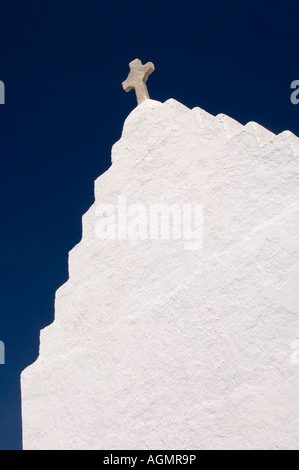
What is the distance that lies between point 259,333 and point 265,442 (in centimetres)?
90

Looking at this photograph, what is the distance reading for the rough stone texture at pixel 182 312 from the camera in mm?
4734

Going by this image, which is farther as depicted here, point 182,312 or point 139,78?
point 139,78

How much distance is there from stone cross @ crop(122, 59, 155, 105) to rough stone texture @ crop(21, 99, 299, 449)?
368mm

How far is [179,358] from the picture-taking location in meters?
5.26

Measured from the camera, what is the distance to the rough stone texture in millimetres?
4734

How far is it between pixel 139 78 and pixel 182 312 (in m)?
3.33

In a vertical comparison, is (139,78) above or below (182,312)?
above

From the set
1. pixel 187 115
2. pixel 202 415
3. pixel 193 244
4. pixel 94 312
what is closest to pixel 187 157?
pixel 187 115

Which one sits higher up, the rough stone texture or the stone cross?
the stone cross

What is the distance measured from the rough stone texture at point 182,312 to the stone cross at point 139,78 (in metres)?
0.37

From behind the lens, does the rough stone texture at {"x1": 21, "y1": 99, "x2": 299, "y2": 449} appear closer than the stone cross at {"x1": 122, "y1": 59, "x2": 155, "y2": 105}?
Yes

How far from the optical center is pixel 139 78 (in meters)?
7.08
